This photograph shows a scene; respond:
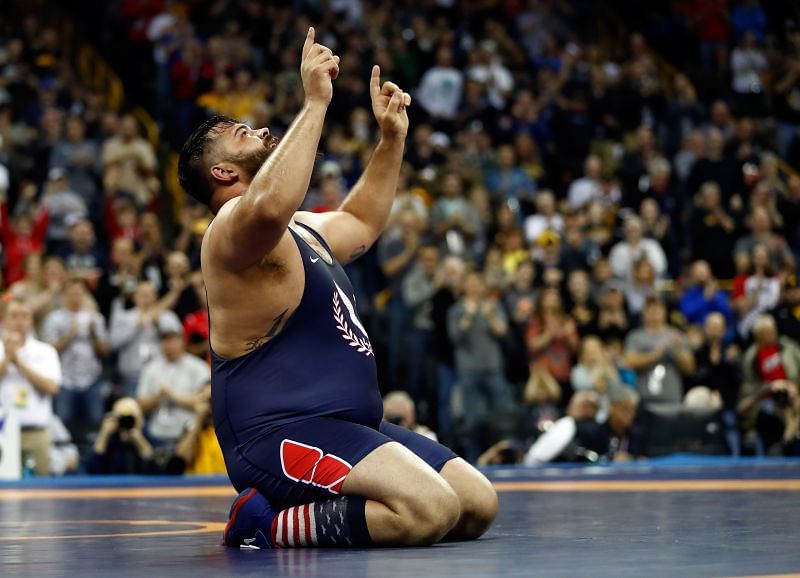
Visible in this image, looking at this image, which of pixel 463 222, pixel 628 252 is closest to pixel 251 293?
pixel 463 222

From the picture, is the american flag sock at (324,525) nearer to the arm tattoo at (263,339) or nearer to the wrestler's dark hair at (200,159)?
the arm tattoo at (263,339)

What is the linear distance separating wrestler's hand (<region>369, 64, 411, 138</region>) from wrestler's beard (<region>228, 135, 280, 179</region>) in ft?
1.75

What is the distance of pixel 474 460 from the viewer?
35.9 feet

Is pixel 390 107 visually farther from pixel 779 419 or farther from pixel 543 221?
pixel 543 221

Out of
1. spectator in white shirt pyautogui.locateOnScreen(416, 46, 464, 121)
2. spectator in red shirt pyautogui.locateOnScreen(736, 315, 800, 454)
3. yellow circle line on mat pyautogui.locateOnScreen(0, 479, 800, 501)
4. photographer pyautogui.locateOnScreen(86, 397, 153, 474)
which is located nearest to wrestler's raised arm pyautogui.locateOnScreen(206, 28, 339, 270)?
yellow circle line on mat pyautogui.locateOnScreen(0, 479, 800, 501)

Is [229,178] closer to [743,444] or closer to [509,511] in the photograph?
[509,511]

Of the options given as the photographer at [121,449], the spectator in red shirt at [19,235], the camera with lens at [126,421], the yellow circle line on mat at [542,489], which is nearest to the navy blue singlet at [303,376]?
the yellow circle line on mat at [542,489]

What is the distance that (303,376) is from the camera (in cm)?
472

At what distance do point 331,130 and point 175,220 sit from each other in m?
1.70

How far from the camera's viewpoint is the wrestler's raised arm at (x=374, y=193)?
17.5 ft

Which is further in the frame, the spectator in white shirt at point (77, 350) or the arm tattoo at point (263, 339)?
the spectator in white shirt at point (77, 350)

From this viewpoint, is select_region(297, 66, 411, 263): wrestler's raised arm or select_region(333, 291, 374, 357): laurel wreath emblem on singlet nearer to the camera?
select_region(333, 291, 374, 357): laurel wreath emblem on singlet

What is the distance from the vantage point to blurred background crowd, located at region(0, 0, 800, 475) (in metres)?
10.9

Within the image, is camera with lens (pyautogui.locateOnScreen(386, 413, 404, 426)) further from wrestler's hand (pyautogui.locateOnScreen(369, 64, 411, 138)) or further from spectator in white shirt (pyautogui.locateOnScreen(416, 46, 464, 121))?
spectator in white shirt (pyautogui.locateOnScreen(416, 46, 464, 121))
